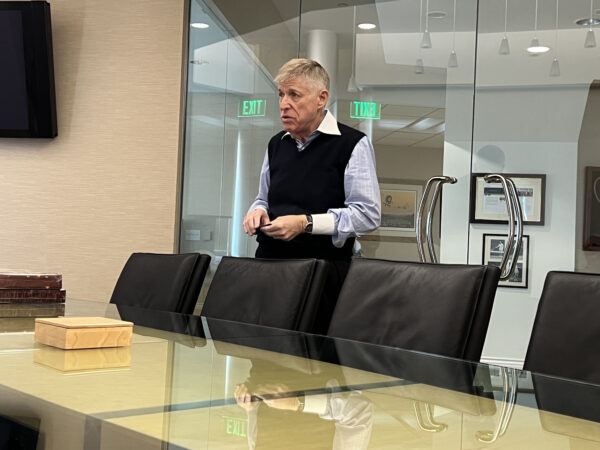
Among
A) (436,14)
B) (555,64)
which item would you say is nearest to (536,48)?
(555,64)

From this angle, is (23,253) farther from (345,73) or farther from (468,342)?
(468,342)

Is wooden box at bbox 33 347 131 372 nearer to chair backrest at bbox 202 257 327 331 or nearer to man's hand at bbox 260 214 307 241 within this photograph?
chair backrest at bbox 202 257 327 331

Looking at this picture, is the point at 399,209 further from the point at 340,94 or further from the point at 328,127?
the point at 328,127

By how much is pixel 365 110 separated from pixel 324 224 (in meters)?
2.36

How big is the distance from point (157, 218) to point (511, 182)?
8.14 feet

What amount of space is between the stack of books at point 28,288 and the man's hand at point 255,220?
68cm

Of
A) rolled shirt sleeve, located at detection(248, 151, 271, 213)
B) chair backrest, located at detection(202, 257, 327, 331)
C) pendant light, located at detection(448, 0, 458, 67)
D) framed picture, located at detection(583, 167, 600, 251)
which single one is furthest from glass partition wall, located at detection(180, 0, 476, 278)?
chair backrest, located at detection(202, 257, 327, 331)

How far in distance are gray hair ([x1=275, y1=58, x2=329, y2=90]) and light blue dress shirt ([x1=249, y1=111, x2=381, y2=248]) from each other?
150mm

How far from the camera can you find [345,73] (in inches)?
201

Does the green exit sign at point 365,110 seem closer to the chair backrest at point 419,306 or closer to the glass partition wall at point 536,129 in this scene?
the glass partition wall at point 536,129

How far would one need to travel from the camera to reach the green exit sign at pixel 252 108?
5.47 metres

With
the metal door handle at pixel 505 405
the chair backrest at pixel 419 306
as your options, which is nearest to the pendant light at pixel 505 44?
the chair backrest at pixel 419 306

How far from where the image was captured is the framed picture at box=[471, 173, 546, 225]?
461cm

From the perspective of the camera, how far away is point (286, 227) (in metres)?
2.78
